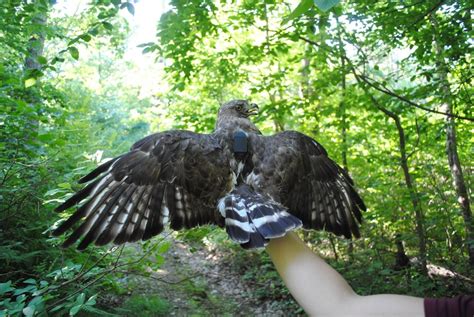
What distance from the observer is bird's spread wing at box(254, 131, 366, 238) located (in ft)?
8.93

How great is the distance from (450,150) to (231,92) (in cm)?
521

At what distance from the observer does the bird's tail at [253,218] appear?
1.82 meters

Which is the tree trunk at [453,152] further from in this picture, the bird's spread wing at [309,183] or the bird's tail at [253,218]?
the bird's tail at [253,218]

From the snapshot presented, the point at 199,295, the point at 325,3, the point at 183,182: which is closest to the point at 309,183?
the point at 183,182

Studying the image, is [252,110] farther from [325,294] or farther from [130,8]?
[325,294]

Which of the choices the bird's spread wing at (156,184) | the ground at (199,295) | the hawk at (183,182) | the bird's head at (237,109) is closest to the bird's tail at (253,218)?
the hawk at (183,182)

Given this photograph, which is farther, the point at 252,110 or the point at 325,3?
the point at 252,110

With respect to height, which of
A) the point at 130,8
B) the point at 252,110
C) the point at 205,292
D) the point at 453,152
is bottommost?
the point at 205,292

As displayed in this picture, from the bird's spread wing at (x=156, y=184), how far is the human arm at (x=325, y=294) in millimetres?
1193

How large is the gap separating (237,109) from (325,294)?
7.39 ft

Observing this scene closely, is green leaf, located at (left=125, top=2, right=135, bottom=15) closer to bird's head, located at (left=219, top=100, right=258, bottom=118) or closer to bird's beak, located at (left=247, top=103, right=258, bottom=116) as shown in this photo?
bird's head, located at (left=219, top=100, right=258, bottom=118)

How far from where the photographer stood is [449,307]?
1.22 meters

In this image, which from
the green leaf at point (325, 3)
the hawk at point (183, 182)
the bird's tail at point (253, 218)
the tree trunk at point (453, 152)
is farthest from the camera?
the tree trunk at point (453, 152)

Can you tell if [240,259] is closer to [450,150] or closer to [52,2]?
[450,150]
